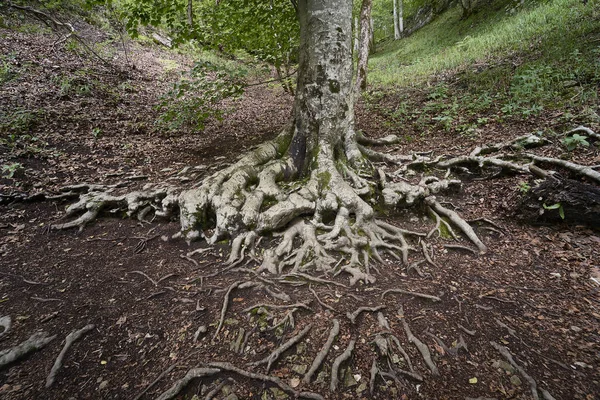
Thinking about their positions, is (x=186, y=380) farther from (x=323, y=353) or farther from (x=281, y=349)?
(x=323, y=353)

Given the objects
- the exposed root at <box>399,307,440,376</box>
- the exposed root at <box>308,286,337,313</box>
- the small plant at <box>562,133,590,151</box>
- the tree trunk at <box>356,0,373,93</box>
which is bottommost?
the exposed root at <box>399,307,440,376</box>

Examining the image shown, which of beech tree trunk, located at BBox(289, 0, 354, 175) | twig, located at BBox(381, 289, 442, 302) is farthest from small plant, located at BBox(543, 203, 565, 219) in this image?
beech tree trunk, located at BBox(289, 0, 354, 175)

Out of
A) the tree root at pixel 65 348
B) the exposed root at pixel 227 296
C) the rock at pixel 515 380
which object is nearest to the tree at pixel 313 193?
the exposed root at pixel 227 296

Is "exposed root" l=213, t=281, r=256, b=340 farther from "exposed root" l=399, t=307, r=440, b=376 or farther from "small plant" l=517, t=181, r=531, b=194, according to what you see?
"small plant" l=517, t=181, r=531, b=194

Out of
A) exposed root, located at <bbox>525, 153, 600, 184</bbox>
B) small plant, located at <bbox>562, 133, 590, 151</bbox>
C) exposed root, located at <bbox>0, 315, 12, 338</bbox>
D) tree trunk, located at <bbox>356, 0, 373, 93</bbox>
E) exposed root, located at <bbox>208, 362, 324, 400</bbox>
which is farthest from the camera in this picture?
tree trunk, located at <bbox>356, 0, 373, 93</bbox>

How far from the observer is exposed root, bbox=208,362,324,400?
1.97m

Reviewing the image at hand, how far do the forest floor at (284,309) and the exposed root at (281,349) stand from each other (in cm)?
5

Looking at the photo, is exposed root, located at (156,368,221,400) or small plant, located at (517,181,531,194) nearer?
exposed root, located at (156,368,221,400)

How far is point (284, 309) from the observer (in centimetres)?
271

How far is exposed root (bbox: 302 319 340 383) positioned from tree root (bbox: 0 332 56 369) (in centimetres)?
232

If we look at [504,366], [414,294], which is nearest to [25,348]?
[414,294]

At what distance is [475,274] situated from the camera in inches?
120

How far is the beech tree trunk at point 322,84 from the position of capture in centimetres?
425

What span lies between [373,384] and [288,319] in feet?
2.93
